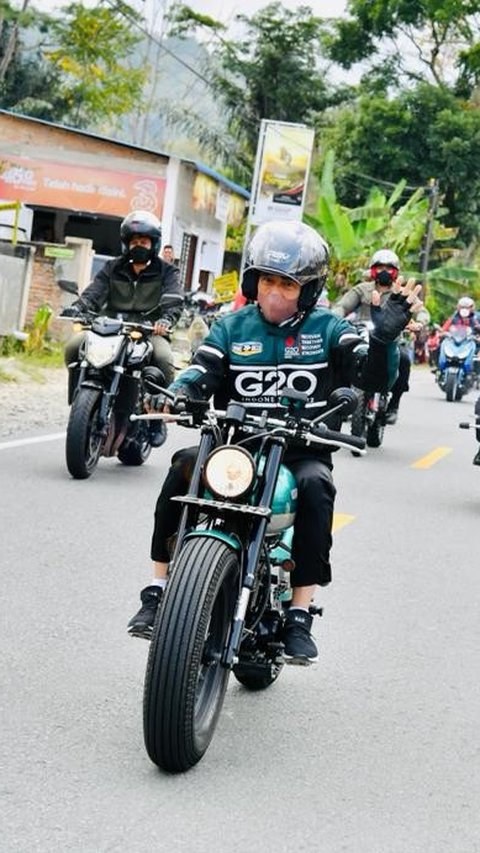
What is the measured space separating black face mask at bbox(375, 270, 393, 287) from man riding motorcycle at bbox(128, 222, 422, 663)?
7.51 m

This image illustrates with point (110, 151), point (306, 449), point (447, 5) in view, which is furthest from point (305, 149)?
point (306, 449)

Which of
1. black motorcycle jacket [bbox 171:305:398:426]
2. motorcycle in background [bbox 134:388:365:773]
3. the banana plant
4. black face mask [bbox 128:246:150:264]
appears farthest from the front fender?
the banana plant

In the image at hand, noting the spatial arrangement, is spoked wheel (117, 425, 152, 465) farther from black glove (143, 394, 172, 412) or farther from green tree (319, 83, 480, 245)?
green tree (319, 83, 480, 245)

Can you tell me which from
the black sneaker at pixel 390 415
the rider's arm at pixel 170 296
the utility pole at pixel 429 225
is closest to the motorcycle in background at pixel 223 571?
the rider's arm at pixel 170 296

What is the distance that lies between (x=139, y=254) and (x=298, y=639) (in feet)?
20.5

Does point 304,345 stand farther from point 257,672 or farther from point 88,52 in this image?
point 88,52

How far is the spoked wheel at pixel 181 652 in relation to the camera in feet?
14.3

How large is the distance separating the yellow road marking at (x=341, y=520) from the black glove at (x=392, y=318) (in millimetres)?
4389

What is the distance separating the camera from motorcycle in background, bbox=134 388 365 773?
14.4ft

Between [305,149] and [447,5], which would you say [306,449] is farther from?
[447,5]

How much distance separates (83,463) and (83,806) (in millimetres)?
6401

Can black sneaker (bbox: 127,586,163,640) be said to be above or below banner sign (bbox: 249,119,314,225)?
below

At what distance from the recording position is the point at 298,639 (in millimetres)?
5102

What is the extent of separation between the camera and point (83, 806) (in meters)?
4.17
